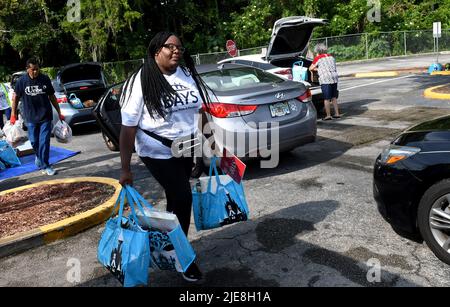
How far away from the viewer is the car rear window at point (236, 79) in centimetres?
625

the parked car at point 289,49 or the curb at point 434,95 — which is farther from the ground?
the parked car at point 289,49

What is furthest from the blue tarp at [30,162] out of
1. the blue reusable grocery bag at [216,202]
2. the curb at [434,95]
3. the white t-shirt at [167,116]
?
the curb at [434,95]

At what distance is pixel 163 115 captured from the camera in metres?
3.15

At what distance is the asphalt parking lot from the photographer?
11.1ft

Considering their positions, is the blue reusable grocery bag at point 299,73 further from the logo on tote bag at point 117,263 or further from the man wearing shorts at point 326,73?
the logo on tote bag at point 117,263

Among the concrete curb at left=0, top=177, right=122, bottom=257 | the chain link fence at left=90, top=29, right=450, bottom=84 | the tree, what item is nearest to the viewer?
the concrete curb at left=0, top=177, right=122, bottom=257

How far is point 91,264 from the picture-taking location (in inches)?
154

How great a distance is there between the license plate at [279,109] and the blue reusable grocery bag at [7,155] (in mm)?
5013

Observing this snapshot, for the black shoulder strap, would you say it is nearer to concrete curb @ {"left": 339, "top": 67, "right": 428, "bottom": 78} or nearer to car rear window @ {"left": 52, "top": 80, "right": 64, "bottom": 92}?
car rear window @ {"left": 52, "top": 80, "right": 64, "bottom": 92}

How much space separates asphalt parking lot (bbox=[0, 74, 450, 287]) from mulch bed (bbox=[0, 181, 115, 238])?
0.47 meters

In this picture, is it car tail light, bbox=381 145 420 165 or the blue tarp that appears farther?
the blue tarp

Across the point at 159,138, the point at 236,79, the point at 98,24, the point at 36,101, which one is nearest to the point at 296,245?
the point at 159,138

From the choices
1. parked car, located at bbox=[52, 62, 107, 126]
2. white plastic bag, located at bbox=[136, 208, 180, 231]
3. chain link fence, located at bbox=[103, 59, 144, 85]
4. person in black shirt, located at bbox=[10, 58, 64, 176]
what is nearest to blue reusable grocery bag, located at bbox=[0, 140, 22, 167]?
person in black shirt, located at bbox=[10, 58, 64, 176]
